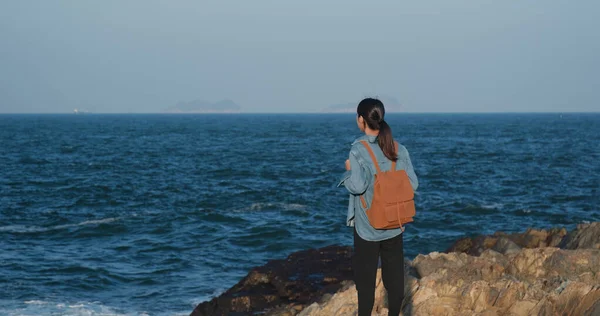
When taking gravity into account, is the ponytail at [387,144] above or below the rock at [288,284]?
above

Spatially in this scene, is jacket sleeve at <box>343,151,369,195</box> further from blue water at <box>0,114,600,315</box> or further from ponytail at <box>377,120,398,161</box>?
blue water at <box>0,114,600,315</box>

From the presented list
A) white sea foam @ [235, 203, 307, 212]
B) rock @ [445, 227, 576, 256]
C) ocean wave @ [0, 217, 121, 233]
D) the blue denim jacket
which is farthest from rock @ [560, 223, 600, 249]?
ocean wave @ [0, 217, 121, 233]

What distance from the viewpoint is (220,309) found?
493 inches

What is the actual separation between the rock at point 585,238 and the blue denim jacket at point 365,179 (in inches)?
297

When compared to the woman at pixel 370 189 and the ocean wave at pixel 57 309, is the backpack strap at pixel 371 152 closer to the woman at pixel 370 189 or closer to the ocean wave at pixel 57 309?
the woman at pixel 370 189

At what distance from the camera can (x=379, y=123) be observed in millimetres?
5543

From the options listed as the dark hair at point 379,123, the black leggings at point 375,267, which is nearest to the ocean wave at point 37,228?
the black leggings at point 375,267

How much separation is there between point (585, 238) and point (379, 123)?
28.2 feet

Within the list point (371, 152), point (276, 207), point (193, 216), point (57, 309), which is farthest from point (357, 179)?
point (276, 207)

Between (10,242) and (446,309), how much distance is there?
1918 centimetres

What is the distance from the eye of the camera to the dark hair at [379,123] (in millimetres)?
5473

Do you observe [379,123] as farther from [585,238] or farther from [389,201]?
[585,238]

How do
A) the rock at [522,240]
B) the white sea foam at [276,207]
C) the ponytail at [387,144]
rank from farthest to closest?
the white sea foam at [276,207]
the rock at [522,240]
the ponytail at [387,144]

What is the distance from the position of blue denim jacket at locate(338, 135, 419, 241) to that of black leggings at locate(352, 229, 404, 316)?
0.10m
